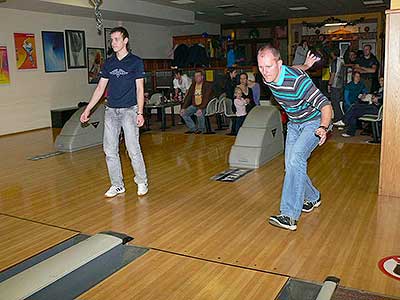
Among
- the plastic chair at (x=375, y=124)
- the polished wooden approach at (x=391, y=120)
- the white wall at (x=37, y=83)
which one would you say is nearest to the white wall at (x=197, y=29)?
the white wall at (x=37, y=83)

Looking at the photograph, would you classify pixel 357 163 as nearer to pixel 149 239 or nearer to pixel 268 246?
pixel 268 246

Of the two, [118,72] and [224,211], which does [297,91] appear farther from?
[118,72]

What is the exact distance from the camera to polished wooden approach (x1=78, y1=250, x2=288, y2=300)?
8.32 ft

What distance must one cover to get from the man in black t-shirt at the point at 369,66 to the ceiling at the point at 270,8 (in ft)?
13.1

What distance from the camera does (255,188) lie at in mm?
4645

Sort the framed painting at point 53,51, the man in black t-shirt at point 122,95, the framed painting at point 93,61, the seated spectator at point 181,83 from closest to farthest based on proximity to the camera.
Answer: the man in black t-shirt at point 122,95, the seated spectator at point 181,83, the framed painting at point 53,51, the framed painting at point 93,61

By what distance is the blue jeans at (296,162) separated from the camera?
3309 mm

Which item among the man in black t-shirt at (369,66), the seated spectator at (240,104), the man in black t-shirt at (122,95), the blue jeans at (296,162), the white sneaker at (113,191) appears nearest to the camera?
the blue jeans at (296,162)

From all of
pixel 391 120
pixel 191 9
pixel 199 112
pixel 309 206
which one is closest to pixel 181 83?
pixel 199 112

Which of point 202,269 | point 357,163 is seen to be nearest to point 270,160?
point 357,163

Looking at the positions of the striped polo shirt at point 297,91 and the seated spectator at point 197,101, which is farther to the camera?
the seated spectator at point 197,101

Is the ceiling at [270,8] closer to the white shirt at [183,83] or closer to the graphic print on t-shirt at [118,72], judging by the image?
the white shirt at [183,83]

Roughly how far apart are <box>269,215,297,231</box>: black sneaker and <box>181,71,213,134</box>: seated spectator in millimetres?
4813

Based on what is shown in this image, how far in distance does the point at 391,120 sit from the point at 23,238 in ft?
10.9
